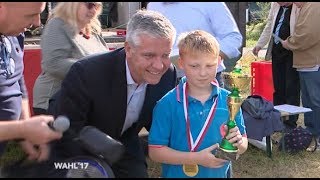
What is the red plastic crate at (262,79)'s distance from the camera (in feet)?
17.6

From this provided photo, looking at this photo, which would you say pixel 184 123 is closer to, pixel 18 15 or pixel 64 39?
pixel 18 15

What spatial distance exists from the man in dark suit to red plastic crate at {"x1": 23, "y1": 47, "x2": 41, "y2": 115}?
1.91m

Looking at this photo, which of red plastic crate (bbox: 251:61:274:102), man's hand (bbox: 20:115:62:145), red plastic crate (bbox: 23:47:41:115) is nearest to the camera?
man's hand (bbox: 20:115:62:145)

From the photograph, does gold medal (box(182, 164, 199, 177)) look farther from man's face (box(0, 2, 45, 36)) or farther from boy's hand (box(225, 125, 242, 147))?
man's face (box(0, 2, 45, 36))

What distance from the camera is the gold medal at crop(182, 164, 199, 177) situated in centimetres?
205

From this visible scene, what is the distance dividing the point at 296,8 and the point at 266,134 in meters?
1.19

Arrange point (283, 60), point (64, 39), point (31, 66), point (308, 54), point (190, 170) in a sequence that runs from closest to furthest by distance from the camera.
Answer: point (190, 170) → point (64, 39) → point (31, 66) → point (308, 54) → point (283, 60)

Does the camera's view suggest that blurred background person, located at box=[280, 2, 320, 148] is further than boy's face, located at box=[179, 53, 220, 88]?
Yes

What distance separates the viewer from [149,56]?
1.97 meters

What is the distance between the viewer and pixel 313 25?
4.03m

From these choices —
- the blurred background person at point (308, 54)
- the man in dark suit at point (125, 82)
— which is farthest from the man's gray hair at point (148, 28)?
the blurred background person at point (308, 54)

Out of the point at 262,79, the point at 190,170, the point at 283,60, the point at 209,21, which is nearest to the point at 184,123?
the point at 190,170

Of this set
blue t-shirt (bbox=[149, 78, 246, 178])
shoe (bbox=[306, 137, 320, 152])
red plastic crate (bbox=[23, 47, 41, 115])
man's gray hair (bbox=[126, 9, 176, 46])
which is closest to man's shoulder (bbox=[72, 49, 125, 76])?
man's gray hair (bbox=[126, 9, 176, 46])

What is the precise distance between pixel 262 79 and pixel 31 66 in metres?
2.55
